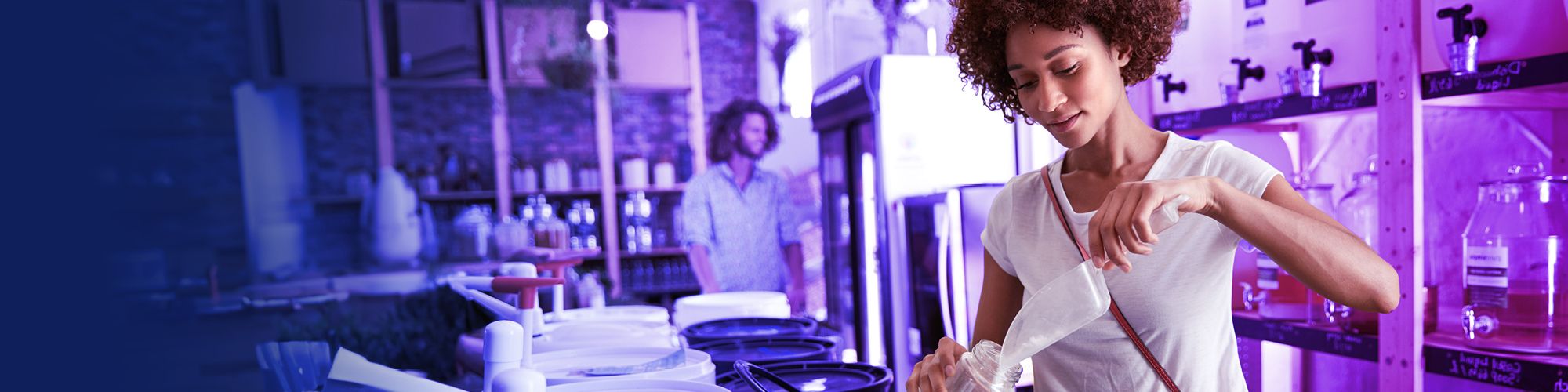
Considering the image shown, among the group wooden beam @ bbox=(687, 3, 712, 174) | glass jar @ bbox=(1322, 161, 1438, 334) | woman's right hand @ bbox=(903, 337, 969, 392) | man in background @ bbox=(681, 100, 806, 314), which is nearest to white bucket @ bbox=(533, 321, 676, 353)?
woman's right hand @ bbox=(903, 337, 969, 392)

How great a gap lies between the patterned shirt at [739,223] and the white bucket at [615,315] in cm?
250

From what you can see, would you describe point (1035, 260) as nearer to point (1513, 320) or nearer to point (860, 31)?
point (1513, 320)

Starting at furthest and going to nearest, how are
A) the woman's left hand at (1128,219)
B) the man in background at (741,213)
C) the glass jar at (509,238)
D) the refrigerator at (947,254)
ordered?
the man in background at (741,213), the glass jar at (509,238), the refrigerator at (947,254), the woman's left hand at (1128,219)

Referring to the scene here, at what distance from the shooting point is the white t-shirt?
1.14 meters

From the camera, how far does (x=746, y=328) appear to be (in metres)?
1.96

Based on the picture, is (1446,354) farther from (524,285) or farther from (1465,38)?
(524,285)

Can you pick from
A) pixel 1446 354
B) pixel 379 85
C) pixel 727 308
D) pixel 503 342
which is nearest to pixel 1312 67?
pixel 1446 354

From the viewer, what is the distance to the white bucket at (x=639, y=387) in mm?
1165

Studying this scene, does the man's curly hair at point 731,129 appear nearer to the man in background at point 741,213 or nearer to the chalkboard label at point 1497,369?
the man in background at point 741,213

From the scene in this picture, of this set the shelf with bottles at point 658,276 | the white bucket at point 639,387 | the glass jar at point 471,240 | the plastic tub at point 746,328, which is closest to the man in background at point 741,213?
the glass jar at point 471,240

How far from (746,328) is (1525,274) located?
5.00ft

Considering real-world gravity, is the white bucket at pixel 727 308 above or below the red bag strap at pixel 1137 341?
below

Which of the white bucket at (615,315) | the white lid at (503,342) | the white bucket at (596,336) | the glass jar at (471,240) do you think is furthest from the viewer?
the glass jar at (471,240)

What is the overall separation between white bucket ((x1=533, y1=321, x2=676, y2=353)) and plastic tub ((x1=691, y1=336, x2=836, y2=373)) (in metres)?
0.10
